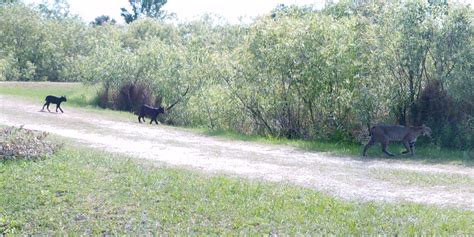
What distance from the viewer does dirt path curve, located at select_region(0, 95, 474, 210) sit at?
1033 centimetres

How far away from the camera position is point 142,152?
14594 mm

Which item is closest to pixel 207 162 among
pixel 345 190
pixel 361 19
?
pixel 345 190

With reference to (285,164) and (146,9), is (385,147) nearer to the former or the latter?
(285,164)

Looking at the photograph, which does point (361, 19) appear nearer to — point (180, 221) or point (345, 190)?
point (345, 190)

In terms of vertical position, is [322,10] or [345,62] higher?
[322,10]

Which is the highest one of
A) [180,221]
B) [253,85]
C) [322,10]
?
[322,10]

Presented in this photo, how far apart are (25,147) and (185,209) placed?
508 centimetres

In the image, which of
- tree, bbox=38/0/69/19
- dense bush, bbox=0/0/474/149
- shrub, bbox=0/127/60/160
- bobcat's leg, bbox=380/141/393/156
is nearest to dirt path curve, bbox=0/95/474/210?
bobcat's leg, bbox=380/141/393/156

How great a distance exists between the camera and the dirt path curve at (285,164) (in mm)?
10328

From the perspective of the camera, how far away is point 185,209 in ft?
30.1

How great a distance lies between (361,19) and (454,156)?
5341mm

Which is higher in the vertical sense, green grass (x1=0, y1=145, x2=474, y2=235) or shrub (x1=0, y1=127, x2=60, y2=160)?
shrub (x1=0, y1=127, x2=60, y2=160)

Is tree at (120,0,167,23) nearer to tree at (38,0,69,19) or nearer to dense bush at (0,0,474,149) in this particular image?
tree at (38,0,69,19)

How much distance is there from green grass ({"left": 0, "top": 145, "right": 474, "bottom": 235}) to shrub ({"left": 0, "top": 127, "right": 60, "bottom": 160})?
1.08 m
